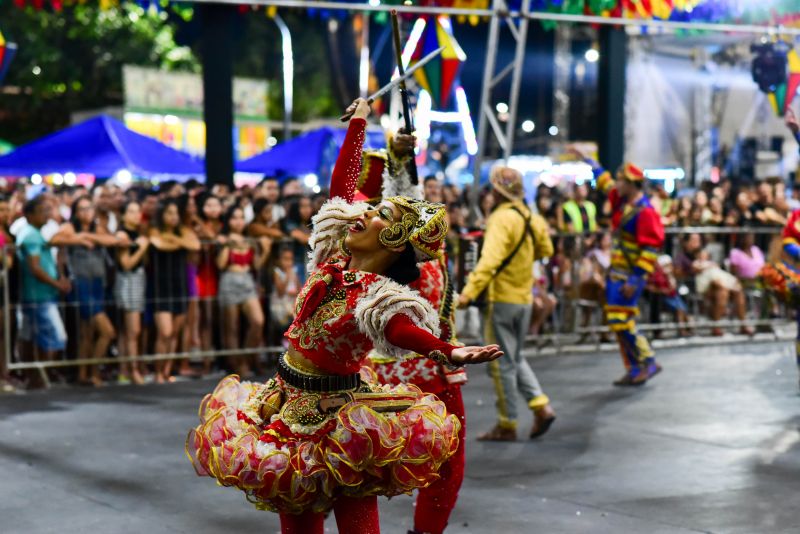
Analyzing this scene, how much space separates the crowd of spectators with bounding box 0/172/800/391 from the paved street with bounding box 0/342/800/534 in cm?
53

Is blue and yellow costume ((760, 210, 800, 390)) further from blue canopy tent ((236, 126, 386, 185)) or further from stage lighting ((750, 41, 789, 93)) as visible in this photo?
blue canopy tent ((236, 126, 386, 185))

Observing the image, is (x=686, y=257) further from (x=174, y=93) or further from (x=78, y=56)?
(x=78, y=56)

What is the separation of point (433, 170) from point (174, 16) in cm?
1463

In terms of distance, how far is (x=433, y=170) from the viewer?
32531mm

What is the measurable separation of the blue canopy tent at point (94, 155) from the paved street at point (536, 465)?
22.3ft

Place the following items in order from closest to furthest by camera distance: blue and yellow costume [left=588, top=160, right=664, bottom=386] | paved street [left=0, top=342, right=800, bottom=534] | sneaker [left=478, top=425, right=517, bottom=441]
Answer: paved street [left=0, top=342, right=800, bottom=534] → sneaker [left=478, top=425, right=517, bottom=441] → blue and yellow costume [left=588, top=160, right=664, bottom=386]

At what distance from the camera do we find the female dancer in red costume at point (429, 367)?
6.12 metres

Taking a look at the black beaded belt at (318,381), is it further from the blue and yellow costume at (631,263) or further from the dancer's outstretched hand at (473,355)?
the blue and yellow costume at (631,263)

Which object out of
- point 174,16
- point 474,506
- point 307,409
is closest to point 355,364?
point 307,409

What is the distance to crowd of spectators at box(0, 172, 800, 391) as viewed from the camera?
1142 cm

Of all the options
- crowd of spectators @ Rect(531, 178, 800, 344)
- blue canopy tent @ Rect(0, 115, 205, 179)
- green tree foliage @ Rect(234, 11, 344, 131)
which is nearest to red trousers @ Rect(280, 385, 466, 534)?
crowd of spectators @ Rect(531, 178, 800, 344)

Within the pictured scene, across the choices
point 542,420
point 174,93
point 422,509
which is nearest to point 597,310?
point 542,420

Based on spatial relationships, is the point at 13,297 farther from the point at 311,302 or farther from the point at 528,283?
the point at 311,302

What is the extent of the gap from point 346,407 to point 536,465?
388 centimetres
